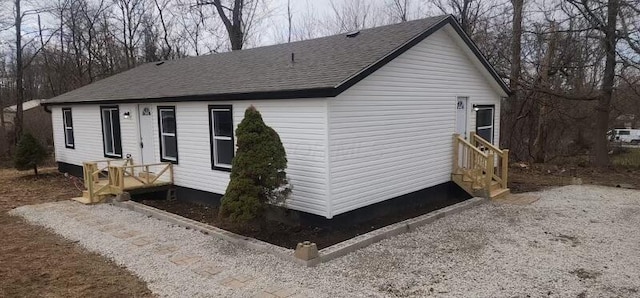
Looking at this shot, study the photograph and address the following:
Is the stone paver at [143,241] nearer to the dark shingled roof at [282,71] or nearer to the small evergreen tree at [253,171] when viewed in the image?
the small evergreen tree at [253,171]

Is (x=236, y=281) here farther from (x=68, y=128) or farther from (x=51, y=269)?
(x=68, y=128)

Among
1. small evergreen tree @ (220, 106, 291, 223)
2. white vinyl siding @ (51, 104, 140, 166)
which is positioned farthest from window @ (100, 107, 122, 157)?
small evergreen tree @ (220, 106, 291, 223)

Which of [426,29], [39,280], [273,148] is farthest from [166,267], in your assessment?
[426,29]

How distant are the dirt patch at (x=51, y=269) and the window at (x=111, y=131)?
3374 mm

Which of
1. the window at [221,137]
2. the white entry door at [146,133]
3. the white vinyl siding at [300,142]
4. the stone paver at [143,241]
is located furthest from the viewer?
the white entry door at [146,133]

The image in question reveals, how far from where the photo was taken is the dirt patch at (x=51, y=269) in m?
4.67

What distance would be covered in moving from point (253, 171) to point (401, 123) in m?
3.24

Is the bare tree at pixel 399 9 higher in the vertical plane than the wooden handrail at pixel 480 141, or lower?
higher

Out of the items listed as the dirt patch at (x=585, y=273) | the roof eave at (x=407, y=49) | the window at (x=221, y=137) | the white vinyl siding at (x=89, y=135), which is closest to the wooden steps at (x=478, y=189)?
the roof eave at (x=407, y=49)

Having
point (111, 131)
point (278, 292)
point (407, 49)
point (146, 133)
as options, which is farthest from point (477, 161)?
point (111, 131)

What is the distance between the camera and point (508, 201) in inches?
347

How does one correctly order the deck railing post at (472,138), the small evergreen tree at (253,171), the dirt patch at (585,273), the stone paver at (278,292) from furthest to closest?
the deck railing post at (472,138) < the small evergreen tree at (253,171) < the dirt patch at (585,273) < the stone paver at (278,292)

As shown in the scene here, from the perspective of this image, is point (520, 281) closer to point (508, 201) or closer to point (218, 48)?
point (508, 201)

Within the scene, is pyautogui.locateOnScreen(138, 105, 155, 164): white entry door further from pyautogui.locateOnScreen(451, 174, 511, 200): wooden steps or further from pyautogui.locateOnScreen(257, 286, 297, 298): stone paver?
pyautogui.locateOnScreen(451, 174, 511, 200): wooden steps
